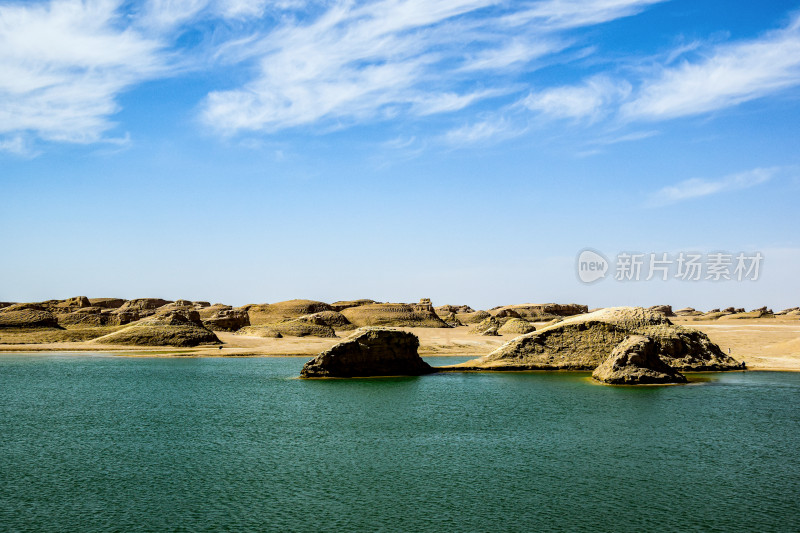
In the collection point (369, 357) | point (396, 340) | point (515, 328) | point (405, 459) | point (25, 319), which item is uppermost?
point (25, 319)

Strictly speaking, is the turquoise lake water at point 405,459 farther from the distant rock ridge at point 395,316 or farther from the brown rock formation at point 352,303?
the brown rock formation at point 352,303

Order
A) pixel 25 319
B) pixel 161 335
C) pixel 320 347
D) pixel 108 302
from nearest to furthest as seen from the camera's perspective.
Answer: pixel 320 347
pixel 161 335
pixel 25 319
pixel 108 302

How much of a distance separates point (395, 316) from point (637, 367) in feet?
219

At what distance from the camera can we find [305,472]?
582 inches

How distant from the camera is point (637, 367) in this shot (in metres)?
28.8

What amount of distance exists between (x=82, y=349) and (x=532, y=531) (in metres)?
51.8

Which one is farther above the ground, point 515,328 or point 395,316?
point 395,316

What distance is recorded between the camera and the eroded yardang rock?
2852 cm

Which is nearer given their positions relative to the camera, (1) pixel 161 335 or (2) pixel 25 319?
(1) pixel 161 335

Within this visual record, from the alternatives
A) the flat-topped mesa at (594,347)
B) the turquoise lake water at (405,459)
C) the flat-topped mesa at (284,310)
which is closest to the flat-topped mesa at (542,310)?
the flat-topped mesa at (284,310)

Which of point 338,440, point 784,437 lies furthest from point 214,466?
point 784,437

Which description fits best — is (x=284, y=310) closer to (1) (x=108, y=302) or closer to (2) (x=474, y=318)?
(2) (x=474, y=318)

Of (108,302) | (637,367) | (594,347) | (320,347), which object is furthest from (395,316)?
(637,367)

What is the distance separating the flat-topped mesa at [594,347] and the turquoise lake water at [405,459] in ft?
16.9
